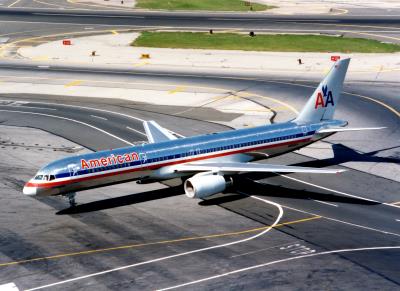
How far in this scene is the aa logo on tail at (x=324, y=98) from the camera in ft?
237

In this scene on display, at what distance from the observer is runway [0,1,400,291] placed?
4897 centimetres

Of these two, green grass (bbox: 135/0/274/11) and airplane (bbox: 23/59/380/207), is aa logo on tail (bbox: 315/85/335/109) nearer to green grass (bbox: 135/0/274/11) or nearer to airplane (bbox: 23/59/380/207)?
airplane (bbox: 23/59/380/207)

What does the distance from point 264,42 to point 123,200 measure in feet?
277

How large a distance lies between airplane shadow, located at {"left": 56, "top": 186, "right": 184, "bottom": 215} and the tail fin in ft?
50.0

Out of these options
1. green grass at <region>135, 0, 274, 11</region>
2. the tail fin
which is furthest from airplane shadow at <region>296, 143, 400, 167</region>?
green grass at <region>135, 0, 274, 11</region>

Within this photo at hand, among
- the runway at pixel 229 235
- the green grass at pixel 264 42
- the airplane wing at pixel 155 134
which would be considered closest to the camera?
the runway at pixel 229 235

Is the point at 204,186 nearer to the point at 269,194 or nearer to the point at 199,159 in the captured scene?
the point at 199,159

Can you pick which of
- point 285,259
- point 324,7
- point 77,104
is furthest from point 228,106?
point 324,7

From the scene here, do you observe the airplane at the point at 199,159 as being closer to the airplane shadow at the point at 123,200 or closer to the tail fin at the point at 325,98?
the tail fin at the point at 325,98

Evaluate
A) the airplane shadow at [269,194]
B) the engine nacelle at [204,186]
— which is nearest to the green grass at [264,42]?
the airplane shadow at [269,194]

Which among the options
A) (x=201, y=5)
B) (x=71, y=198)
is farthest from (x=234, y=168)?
(x=201, y=5)

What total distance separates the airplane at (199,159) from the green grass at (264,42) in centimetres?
6473

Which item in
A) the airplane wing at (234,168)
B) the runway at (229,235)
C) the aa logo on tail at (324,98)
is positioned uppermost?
the aa logo on tail at (324,98)

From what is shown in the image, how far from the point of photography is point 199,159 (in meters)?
64.8
